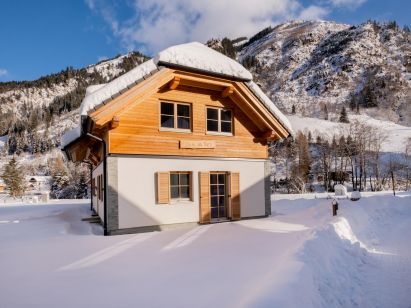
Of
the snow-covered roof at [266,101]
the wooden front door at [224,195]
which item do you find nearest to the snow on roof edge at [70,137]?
the wooden front door at [224,195]

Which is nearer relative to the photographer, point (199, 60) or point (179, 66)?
point (179, 66)

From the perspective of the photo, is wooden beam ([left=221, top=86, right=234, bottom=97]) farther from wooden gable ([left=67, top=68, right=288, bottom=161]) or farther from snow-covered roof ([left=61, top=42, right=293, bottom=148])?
snow-covered roof ([left=61, top=42, right=293, bottom=148])

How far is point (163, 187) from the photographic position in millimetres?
10445

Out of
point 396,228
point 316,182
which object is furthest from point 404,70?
point 396,228

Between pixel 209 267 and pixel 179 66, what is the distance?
6985 millimetres

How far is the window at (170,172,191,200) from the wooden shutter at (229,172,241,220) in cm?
184

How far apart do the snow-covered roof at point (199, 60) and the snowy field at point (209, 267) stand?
221 inches

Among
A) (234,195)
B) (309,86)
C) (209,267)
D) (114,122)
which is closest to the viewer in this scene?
(209,267)

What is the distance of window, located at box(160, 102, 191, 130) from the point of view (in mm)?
10999

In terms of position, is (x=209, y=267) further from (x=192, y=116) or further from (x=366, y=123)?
(x=366, y=123)

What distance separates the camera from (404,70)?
4658 inches

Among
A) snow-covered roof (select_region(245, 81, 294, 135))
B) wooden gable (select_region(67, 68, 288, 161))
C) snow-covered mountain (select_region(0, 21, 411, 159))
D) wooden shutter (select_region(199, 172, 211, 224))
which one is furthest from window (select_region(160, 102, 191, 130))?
snow-covered mountain (select_region(0, 21, 411, 159))

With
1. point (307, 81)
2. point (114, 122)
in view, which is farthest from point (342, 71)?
point (114, 122)

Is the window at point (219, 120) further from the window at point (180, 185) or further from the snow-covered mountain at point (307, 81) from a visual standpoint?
the snow-covered mountain at point (307, 81)
